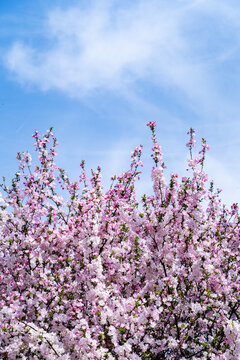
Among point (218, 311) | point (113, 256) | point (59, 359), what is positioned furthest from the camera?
point (113, 256)

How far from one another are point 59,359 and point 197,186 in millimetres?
5618

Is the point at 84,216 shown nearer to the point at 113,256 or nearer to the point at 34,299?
the point at 113,256

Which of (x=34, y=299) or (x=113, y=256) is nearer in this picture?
(x=34, y=299)

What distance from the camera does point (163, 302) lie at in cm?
668

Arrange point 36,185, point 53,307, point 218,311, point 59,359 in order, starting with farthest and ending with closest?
point 36,185 → point 53,307 → point 218,311 → point 59,359

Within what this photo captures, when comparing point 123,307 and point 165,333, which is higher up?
point 123,307

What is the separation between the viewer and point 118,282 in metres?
8.30

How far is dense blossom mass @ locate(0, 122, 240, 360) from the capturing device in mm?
5938

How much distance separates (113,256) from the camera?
8391mm

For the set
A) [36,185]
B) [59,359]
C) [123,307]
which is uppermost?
[36,185]

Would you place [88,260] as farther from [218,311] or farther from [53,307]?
[218,311]

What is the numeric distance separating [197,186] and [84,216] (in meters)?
3.33

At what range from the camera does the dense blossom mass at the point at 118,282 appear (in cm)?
594

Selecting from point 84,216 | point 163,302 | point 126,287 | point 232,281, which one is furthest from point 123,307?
→ point 232,281
